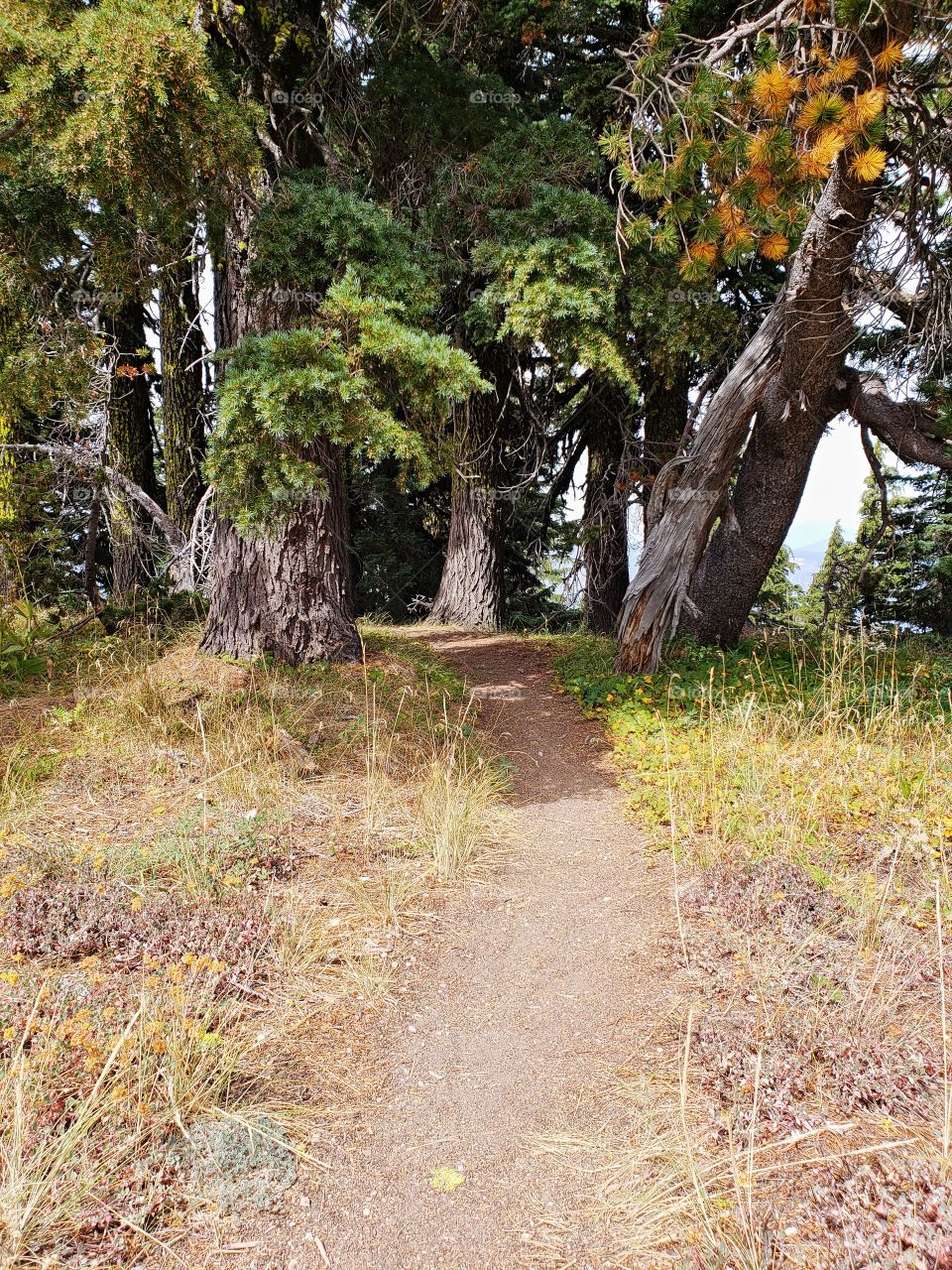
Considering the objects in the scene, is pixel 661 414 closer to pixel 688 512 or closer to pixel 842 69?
pixel 688 512

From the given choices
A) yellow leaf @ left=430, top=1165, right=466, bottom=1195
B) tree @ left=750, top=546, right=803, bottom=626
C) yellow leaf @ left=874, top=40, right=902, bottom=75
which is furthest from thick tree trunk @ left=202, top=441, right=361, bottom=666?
tree @ left=750, top=546, right=803, bottom=626

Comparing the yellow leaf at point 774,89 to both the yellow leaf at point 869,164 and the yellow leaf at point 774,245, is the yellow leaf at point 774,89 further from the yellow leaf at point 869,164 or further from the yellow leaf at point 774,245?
the yellow leaf at point 774,245

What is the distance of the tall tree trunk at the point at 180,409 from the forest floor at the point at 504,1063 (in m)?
6.37

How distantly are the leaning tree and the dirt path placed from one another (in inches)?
131

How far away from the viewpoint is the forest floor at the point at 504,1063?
2131 mm

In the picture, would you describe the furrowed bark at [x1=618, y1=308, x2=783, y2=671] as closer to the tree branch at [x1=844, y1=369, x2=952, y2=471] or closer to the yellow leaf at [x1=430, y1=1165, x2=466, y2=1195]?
the tree branch at [x1=844, y1=369, x2=952, y2=471]

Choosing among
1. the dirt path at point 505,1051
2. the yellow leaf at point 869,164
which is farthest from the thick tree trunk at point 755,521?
the dirt path at point 505,1051

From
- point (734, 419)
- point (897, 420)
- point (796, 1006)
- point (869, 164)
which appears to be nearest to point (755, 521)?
point (734, 419)

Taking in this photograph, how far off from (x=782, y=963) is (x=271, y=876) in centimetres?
231

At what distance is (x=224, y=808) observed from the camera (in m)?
4.24

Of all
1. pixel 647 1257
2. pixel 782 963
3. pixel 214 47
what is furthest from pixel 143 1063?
pixel 214 47

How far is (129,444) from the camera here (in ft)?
31.8

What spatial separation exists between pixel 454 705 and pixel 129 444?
6171 mm

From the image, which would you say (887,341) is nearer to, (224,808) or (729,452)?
(729,452)
